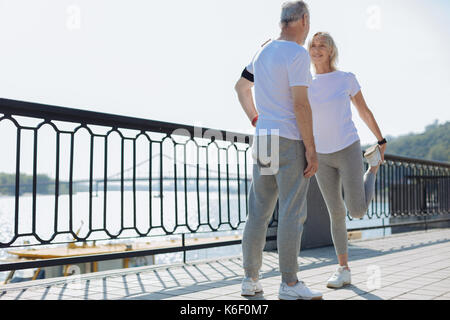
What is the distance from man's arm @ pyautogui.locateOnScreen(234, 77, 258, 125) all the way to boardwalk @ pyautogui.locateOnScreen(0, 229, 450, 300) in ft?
3.55

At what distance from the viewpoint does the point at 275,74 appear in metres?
2.46

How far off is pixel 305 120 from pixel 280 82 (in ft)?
0.81

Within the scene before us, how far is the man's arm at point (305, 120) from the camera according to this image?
2.38 m

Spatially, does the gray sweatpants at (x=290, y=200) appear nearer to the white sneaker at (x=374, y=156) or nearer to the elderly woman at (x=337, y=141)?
the elderly woman at (x=337, y=141)

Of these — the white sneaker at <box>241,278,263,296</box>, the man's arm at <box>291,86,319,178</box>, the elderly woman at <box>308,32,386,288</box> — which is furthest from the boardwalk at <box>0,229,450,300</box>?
the man's arm at <box>291,86,319,178</box>

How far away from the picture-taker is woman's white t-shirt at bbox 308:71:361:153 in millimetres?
3055

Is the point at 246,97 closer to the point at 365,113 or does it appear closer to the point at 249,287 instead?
the point at 365,113

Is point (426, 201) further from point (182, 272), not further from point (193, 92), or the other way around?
point (193, 92)

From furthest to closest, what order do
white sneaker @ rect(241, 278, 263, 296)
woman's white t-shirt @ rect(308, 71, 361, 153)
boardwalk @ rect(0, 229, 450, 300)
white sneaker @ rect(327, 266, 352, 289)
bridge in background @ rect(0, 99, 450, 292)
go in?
bridge in background @ rect(0, 99, 450, 292) → woman's white t-shirt @ rect(308, 71, 361, 153) → white sneaker @ rect(327, 266, 352, 289) → boardwalk @ rect(0, 229, 450, 300) → white sneaker @ rect(241, 278, 263, 296)

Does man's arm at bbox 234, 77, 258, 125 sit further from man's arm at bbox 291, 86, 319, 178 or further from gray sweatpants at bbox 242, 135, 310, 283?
man's arm at bbox 291, 86, 319, 178

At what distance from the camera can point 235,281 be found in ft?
10.9

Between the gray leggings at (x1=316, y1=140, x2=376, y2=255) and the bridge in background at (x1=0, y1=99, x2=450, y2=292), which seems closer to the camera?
the gray leggings at (x1=316, y1=140, x2=376, y2=255)

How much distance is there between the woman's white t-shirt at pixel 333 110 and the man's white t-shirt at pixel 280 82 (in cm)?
69
